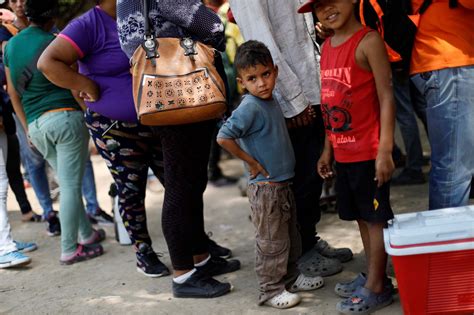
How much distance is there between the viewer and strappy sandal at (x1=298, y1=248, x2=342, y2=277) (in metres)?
3.94

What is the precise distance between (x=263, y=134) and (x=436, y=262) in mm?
1078

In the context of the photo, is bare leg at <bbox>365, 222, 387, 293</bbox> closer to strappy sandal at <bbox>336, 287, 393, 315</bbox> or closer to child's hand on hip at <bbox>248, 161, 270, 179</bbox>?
strappy sandal at <bbox>336, 287, 393, 315</bbox>

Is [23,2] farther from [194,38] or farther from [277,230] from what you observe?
[277,230]

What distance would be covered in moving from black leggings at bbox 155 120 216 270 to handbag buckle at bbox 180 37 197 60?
1.32 ft

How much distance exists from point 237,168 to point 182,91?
4.47 metres

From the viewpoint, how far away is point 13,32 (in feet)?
17.1

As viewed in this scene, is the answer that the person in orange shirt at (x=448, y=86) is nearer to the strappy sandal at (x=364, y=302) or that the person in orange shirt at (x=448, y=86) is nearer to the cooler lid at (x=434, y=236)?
the cooler lid at (x=434, y=236)

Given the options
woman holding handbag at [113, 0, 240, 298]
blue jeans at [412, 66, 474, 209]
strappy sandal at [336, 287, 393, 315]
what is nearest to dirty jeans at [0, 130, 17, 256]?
woman holding handbag at [113, 0, 240, 298]

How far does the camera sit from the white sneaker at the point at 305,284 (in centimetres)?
375

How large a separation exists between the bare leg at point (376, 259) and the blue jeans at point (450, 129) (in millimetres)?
357

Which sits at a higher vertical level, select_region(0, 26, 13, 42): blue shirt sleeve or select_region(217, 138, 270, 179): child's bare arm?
select_region(0, 26, 13, 42): blue shirt sleeve

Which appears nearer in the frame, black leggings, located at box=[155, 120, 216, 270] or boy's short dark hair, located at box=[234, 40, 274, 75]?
boy's short dark hair, located at box=[234, 40, 274, 75]

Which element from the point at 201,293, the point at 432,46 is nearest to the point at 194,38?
the point at 432,46

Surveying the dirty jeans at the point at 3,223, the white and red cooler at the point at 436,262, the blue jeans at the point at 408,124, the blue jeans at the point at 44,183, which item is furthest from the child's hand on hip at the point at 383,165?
the blue jeans at the point at 44,183
